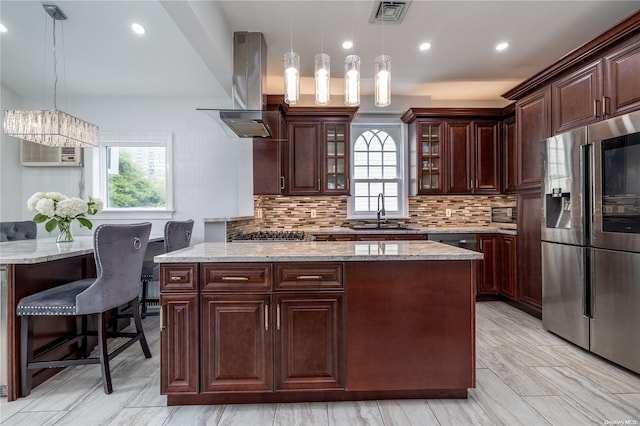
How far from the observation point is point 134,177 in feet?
14.9

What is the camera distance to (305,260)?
1.95 metres

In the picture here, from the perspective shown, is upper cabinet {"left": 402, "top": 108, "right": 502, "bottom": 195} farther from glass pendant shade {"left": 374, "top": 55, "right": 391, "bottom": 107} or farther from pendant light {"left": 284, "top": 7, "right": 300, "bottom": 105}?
pendant light {"left": 284, "top": 7, "right": 300, "bottom": 105}

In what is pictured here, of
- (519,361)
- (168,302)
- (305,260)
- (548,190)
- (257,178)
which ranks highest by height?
(257,178)

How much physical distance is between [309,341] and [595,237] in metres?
2.36

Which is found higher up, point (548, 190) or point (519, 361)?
point (548, 190)

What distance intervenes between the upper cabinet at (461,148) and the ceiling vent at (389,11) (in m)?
1.76

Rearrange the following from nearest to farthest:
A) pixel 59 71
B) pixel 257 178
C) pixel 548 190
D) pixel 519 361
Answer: pixel 519 361 → pixel 548 190 → pixel 59 71 → pixel 257 178

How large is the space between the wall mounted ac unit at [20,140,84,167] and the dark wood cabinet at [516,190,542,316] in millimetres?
5362

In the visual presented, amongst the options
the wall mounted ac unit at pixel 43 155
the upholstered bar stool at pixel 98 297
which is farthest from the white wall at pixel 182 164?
the upholstered bar stool at pixel 98 297

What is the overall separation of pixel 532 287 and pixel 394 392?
2.42 meters

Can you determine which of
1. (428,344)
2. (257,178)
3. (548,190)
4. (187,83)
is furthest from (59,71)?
(548,190)

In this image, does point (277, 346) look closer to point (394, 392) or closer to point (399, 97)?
point (394, 392)

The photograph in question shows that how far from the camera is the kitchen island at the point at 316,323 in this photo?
1.95m

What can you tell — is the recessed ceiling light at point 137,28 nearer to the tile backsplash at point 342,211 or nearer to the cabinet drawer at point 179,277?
the tile backsplash at point 342,211
